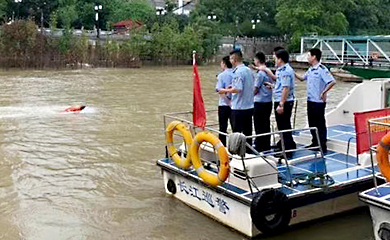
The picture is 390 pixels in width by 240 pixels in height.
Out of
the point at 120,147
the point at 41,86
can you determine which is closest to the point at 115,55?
the point at 41,86

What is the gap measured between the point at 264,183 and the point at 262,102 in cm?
169

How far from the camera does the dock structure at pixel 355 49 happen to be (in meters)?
40.5

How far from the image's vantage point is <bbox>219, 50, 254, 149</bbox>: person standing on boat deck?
750 cm

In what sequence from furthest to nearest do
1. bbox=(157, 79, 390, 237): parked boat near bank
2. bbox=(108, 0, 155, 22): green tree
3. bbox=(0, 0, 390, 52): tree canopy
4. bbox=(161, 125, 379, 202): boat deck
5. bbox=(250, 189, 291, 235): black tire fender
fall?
1. bbox=(108, 0, 155, 22): green tree
2. bbox=(0, 0, 390, 52): tree canopy
3. bbox=(161, 125, 379, 202): boat deck
4. bbox=(157, 79, 390, 237): parked boat near bank
5. bbox=(250, 189, 291, 235): black tire fender

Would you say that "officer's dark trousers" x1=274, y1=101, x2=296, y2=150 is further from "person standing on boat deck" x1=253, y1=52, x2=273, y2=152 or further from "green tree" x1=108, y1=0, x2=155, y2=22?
"green tree" x1=108, y1=0, x2=155, y2=22

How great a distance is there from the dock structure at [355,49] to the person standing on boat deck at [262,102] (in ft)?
104

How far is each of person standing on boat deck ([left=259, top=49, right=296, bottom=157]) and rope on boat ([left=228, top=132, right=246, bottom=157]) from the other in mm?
1507

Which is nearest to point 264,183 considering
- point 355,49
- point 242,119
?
point 242,119

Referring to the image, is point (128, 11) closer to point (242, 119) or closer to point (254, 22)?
point (254, 22)

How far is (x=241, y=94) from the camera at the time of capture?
7.55 metres

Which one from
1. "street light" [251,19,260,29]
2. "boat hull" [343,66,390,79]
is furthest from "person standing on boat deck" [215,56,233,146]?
"street light" [251,19,260,29]

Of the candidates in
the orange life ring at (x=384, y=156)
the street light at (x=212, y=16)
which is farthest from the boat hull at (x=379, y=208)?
the street light at (x=212, y=16)

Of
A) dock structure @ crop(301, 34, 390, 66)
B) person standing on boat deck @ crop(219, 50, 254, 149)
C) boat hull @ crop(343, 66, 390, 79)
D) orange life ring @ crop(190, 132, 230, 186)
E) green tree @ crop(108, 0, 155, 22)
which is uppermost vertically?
green tree @ crop(108, 0, 155, 22)

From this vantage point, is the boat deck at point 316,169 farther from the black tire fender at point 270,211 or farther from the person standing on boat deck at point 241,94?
the person standing on boat deck at point 241,94
